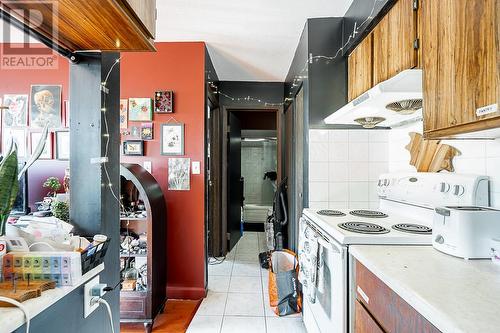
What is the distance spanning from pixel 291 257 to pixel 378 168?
1.16 meters

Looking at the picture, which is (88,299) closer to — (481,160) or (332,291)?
(332,291)

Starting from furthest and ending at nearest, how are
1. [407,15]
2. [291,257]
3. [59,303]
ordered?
[291,257], [407,15], [59,303]

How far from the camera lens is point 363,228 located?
4.63ft

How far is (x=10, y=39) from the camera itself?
1272 millimetres

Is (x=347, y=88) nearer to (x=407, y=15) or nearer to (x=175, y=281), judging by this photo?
(x=407, y=15)

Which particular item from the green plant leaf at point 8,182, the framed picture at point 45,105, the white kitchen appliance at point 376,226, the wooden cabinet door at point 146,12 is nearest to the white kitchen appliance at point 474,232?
the white kitchen appliance at point 376,226

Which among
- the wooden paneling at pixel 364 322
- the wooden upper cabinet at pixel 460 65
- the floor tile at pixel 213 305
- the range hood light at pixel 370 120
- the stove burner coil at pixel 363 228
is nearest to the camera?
the wooden upper cabinet at pixel 460 65

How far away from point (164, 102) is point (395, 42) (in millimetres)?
1982

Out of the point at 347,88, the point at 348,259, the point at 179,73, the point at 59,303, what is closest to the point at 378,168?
the point at 347,88

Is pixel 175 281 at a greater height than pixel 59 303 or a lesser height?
lesser

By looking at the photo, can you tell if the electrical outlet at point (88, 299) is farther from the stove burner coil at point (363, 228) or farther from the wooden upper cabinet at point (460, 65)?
the wooden upper cabinet at point (460, 65)

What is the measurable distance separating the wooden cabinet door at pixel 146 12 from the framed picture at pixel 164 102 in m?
1.66

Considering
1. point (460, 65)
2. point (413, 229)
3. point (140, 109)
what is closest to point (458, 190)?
point (413, 229)

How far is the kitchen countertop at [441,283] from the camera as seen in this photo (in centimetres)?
64
